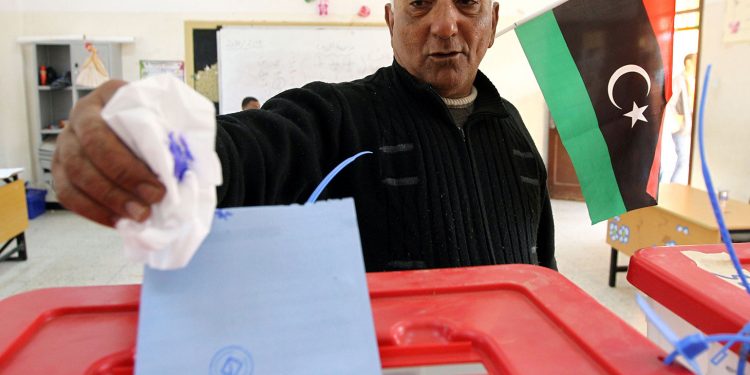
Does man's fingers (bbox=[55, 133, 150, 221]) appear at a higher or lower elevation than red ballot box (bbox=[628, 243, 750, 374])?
higher

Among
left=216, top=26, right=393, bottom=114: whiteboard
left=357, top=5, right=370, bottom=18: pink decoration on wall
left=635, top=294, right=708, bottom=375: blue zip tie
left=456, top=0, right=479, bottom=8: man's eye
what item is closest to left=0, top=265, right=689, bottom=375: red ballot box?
left=635, top=294, right=708, bottom=375: blue zip tie

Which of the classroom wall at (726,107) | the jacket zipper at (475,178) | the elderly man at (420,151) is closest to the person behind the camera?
the elderly man at (420,151)

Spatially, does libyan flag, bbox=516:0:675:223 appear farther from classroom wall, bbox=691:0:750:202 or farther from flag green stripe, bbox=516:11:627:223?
classroom wall, bbox=691:0:750:202

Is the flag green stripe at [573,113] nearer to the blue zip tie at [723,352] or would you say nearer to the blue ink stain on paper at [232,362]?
the blue zip tie at [723,352]

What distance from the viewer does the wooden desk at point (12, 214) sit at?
12.0ft

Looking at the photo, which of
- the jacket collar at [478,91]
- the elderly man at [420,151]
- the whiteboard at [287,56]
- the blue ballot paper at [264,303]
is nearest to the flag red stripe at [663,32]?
the elderly man at [420,151]

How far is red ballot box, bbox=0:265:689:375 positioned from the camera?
473 mm

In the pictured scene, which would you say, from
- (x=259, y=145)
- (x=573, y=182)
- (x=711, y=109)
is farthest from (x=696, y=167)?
(x=259, y=145)

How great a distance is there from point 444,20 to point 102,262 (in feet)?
11.6

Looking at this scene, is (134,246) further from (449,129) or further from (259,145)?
(449,129)

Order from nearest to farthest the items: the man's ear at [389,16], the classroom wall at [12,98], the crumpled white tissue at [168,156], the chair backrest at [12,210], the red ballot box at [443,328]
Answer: the crumpled white tissue at [168,156] → the red ballot box at [443,328] → the man's ear at [389,16] → the chair backrest at [12,210] → the classroom wall at [12,98]

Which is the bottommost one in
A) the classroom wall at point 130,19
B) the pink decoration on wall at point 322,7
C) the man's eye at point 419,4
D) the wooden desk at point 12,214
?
the wooden desk at point 12,214

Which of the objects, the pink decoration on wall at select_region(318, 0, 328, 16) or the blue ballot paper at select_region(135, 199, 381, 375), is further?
the pink decoration on wall at select_region(318, 0, 328, 16)

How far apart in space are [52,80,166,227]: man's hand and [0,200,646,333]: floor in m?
2.73
